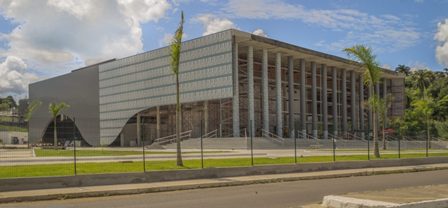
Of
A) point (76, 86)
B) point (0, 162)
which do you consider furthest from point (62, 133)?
point (76, 86)

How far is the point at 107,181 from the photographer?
20062mm

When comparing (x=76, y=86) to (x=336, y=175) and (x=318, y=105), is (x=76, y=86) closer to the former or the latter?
(x=318, y=105)

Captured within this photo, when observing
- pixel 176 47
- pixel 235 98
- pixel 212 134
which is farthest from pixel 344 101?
pixel 176 47

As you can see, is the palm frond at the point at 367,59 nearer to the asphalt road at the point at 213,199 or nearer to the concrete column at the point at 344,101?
the asphalt road at the point at 213,199

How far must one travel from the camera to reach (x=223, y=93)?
6581 centimetres

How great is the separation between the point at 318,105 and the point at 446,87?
3757 cm

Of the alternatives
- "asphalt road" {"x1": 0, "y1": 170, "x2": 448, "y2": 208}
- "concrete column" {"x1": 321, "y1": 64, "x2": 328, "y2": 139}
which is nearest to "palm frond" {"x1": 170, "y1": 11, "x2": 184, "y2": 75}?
"asphalt road" {"x1": 0, "y1": 170, "x2": 448, "y2": 208}

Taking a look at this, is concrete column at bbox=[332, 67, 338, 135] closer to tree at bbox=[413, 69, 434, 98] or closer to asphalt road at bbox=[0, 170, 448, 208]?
tree at bbox=[413, 69, 434, 98]

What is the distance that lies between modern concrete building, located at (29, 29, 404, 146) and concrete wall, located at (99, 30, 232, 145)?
14 centimetres

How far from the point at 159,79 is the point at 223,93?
1535 centimetres

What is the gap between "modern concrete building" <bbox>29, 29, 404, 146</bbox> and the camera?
67.2 m

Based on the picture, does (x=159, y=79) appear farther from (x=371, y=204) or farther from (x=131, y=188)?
(x=371, y=204)

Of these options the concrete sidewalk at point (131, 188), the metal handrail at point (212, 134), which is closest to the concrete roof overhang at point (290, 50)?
the metal handrail at point (212, 134)

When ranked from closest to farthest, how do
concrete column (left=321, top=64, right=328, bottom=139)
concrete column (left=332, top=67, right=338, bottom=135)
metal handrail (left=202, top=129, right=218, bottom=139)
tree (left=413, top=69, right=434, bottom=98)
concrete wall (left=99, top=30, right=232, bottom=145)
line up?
concrete wall (left=99, top=30, right=232, bottom=145), metal handrail (left=202, top=129, right=218, bottom=139), concrete column (left=321, top=64, right=328, bottom=139), concrete column (left=332, top=67, right=338, bottom=135), tree (left=413, top=69, right=434, bottom=98)
